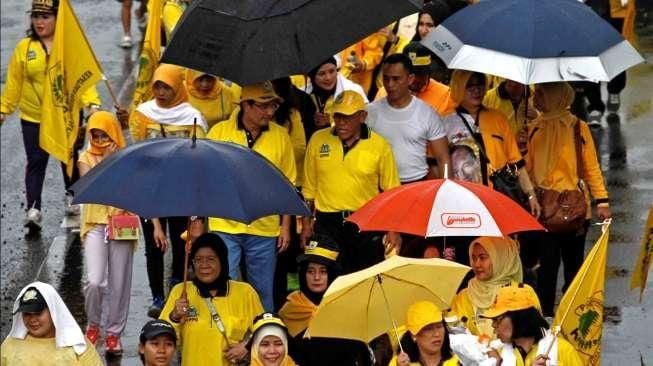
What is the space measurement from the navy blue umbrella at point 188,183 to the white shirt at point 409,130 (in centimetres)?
197

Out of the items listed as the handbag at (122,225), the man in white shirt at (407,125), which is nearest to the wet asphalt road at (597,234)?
the handbag at (122,225)

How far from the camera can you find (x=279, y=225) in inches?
462

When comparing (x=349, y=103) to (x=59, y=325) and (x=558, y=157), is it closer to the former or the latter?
(x=558, y=157)

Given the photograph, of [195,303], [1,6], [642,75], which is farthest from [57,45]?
[1,6]

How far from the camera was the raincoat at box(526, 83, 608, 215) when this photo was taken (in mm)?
11891

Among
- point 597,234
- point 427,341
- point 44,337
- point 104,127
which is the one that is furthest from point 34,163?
point 427,341

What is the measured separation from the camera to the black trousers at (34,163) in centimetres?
1484

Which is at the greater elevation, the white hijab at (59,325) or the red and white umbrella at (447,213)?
the red and white umbrella at (447,213)

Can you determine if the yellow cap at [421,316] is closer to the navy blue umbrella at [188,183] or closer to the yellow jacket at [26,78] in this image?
the navy blue umbrella at [188,183]

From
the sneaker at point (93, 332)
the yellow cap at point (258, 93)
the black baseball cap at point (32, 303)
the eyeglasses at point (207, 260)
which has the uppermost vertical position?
the yellow cap at point (258, 93)

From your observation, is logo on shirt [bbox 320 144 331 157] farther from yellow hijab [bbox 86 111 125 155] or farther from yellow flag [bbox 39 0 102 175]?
yellow flag [bbox 39 0 102 175]

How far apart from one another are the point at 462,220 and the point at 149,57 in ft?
12.1

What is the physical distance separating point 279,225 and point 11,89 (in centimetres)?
358

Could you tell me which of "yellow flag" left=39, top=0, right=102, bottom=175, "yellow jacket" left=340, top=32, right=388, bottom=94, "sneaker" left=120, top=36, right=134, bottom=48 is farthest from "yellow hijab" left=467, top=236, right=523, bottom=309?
"sneaker" left=120, top=36, right=134, bottom=48
